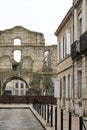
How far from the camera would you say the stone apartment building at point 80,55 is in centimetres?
2619

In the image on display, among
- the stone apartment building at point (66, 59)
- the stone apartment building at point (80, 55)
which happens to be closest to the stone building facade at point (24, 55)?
the stone apartment building at point (66, 59)

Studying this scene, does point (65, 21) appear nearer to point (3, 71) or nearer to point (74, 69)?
point (74, 69)

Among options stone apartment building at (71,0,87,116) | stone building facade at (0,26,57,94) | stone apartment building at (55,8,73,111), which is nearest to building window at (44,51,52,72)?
stone building facade at (0,26,57,94)

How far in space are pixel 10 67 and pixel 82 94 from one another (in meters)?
47.0

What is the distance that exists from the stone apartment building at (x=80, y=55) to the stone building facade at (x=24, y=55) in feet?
139

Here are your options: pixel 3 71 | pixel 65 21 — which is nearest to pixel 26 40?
pixel 3 71

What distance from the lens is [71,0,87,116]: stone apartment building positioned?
1031 inches

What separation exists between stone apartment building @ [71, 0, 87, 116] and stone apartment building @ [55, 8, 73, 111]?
226 cm

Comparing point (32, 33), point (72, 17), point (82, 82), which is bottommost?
point (82, 82)

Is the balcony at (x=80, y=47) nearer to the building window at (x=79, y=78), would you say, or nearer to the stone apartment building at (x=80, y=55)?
the stone apartment building at (x=80, y=55)

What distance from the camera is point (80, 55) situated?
2744cm

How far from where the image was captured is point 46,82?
72.3 meters

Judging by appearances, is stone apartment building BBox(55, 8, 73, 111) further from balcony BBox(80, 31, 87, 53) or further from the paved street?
the paved street

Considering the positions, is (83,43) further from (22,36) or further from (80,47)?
(22,36)
